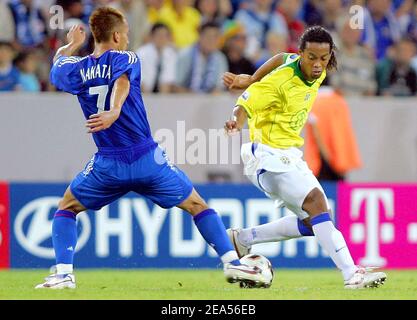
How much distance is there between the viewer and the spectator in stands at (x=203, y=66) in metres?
15.1

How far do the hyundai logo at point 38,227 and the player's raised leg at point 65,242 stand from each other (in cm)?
362

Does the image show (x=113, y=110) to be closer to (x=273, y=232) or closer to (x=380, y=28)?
(x=273, y=232)

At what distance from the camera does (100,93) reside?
900cm

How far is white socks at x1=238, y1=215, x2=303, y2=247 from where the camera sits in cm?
1016

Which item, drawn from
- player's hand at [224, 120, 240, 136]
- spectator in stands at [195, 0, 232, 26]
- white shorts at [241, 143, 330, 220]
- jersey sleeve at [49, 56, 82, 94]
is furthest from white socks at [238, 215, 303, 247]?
spectator in stands at [195, 0, 232, 26]

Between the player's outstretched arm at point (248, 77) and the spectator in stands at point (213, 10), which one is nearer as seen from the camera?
the player's outstretched arm at point (248, 77)

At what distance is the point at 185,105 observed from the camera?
48.0ft

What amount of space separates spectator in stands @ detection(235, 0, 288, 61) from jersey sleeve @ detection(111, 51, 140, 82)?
23.0 ft

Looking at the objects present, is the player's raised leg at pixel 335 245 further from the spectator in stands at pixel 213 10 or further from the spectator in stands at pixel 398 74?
the spectator in stands at pixel 213 10

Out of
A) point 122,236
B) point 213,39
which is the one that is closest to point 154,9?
point 213,39

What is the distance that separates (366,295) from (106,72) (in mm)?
2615

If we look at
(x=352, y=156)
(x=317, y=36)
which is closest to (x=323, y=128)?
(x=352, y=156)

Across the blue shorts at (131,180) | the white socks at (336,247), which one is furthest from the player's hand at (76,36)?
the white socks at (336,247)
